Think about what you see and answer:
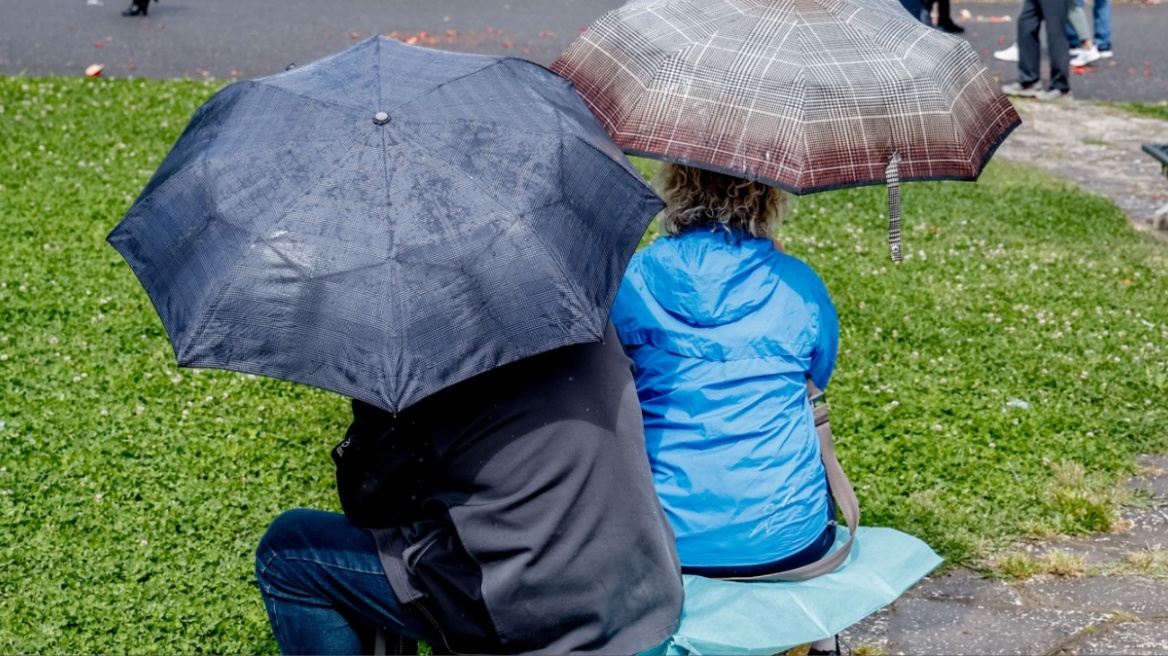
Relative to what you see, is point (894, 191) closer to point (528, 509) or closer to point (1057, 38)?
point (528, 509)

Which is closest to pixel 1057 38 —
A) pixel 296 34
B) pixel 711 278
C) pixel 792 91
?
pixel 296 34

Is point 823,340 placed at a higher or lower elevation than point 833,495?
higher

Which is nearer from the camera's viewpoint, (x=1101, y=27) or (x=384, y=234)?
(x=384, y=234)

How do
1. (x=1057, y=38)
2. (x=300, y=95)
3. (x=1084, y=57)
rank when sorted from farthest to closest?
1. (x=1084, y=57)
2. (x=1057, y=38)
3. (x=300, y=95)

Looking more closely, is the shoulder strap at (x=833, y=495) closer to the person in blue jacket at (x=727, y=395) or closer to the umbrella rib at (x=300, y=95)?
the person in blue jacket at (x=727, y=395)

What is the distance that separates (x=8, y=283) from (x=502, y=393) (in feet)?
13.5

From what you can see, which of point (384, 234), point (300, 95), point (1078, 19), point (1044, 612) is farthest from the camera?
point (1078, 19)

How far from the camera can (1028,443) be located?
5.02 meters

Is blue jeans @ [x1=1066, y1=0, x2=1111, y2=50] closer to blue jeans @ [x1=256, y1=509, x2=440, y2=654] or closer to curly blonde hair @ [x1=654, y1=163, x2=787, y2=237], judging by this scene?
curly blonde hair @ [x1=654, y1=163, x2=787, y2=237]

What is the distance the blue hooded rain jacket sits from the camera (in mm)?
3012

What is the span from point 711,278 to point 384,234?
2.85ft

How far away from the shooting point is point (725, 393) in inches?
119

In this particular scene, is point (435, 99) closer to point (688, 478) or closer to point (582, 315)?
point (582, 315)

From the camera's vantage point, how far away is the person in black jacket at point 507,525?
2605mm
